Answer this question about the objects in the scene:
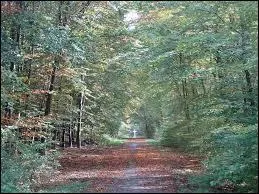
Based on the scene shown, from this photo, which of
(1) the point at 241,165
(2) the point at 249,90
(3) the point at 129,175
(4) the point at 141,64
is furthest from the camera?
(4) the point at 141,64

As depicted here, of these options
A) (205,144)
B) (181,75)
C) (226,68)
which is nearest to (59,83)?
(181,75)

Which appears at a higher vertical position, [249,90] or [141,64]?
[141,64]

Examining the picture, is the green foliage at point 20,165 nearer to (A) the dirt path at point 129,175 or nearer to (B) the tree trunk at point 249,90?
(A) the dirt path at point 129,175

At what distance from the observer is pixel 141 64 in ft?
73.3

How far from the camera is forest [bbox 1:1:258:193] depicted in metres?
12.8

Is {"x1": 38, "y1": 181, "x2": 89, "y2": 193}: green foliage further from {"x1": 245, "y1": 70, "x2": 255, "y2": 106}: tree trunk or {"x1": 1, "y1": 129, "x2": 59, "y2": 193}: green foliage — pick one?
{"x1": 245, "y1": 70, "x2": 255, "y2": 106}: tree trunk

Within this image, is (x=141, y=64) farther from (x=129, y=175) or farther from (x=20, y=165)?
(x=20, y=165)

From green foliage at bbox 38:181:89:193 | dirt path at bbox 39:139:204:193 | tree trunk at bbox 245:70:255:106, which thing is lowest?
green foliage at bbox 38:181:89:193

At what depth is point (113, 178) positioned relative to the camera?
15523mm

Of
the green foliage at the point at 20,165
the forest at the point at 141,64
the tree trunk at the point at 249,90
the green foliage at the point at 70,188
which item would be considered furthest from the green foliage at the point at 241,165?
the green foliage at the point at 20,165

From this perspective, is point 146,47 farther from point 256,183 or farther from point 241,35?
point 256,183

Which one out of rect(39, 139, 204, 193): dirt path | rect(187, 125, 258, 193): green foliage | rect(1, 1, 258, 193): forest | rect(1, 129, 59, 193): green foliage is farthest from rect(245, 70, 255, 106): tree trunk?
rect(1, 129, 59, 193): green foliage

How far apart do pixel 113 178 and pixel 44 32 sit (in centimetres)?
589

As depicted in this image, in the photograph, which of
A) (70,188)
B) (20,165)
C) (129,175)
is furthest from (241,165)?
(20,165)
